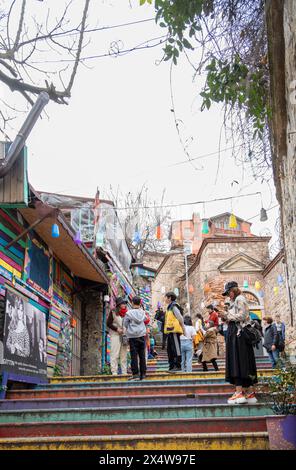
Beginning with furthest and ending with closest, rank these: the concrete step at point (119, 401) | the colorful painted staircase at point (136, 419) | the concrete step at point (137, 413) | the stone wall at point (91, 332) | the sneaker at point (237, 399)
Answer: the stone wall at point (91, 332) → the concrete step at point (119, 401) → the sneaker at point (237, 399) → the concrete step at point (137, 413) → the colorful painted staircase at point (136, 419)

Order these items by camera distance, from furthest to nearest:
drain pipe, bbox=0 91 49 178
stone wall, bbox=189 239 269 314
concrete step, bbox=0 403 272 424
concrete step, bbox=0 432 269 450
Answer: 1. stone wall, bbox=189 239 269 314
2. drain pipe, bbox=0 91 49 178
3. concrete step, bbox=0 403 272 424
4. concrete step, bbox=0 432 269 450

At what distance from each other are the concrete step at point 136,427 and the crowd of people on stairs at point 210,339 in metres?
0.63

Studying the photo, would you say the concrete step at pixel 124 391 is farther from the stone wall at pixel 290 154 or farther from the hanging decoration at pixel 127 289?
the hanging decoration at pixel 127 289

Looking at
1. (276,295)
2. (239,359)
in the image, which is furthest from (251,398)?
(276,295)

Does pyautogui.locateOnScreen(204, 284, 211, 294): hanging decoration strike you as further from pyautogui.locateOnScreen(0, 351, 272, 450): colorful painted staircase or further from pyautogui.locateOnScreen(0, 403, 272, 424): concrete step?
pyautogui.locateOnScreen(0, 403, 272, 424): concrete step

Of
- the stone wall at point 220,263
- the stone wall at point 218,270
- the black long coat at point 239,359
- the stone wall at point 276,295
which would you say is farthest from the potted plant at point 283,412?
the stone wall at point 220,263

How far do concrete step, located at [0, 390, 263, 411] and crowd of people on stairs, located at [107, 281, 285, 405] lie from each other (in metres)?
0.41

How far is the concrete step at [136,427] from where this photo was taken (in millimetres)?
5141

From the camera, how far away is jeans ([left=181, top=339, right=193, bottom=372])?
10.6 metres

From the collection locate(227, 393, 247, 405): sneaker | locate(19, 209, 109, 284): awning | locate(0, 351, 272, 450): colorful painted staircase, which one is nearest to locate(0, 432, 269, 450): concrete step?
locate(0, 351, 272, 450): colorful painted staircase

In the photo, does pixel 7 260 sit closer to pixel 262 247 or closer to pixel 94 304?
pixel 94 304

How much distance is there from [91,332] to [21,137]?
8141 mm

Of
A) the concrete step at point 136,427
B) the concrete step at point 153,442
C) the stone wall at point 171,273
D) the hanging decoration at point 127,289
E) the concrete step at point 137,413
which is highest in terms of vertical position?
the stone wall at point 171,273

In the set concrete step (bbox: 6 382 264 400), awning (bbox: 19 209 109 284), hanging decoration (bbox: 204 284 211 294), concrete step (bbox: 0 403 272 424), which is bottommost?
concrete step (bbox: 0 403 272 424)
